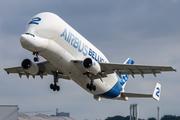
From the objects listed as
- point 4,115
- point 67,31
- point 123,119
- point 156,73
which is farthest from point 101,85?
point 4,115

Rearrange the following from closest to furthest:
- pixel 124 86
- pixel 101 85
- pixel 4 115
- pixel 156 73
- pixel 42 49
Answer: pixel 42 49 → pixel 156 73 → pixel 101 85 → pixel 124 86 → pixel 4 115

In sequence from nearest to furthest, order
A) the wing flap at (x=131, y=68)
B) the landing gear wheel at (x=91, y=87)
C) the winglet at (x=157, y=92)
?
1. the wing flap at (x=131, y=68)
2. the landing gear wheel at (x=91, y=87)
3. the winglet at (x=157, y=92)

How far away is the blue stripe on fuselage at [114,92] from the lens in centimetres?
4291

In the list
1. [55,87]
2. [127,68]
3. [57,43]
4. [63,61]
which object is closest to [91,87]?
[127,68]

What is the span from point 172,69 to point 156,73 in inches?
131

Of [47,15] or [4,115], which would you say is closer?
[47,15]

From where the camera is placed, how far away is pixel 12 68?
42875 millimetres

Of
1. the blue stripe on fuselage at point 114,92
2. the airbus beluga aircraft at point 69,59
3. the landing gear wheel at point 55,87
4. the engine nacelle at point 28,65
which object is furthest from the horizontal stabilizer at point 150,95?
the engine nacelle at point 28,65

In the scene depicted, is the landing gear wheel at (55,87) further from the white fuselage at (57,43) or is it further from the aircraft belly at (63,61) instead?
the white fuselage at (57,43)

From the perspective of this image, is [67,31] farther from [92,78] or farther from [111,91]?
[111,91]

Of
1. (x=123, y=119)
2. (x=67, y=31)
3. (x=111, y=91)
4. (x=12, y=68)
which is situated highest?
(x=67, y=31)

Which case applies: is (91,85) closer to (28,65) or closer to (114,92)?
(114,92)

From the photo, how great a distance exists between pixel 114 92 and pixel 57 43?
1419cm

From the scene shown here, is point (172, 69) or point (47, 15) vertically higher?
point (47, 15)
